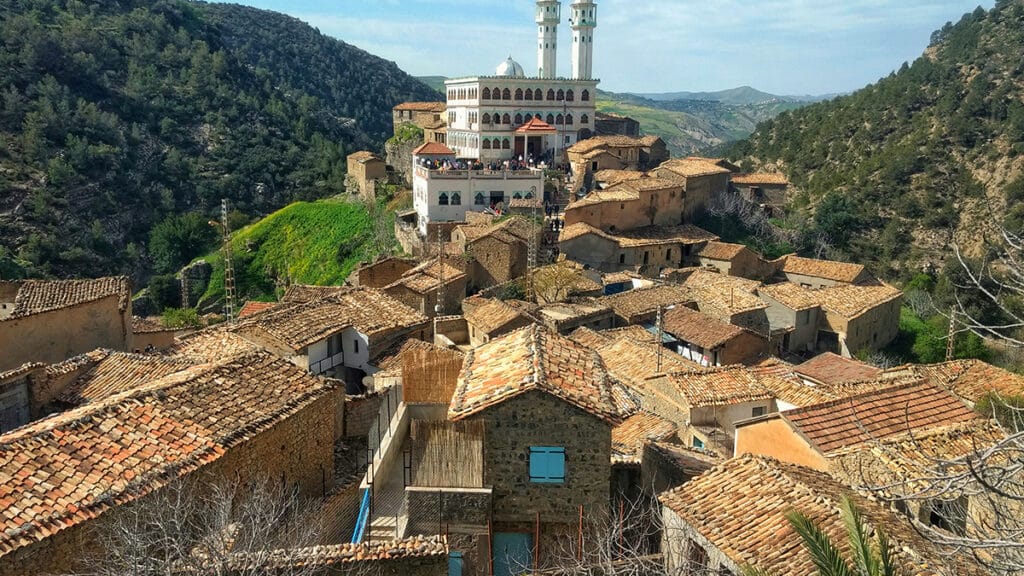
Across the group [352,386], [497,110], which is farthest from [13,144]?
[352,386]

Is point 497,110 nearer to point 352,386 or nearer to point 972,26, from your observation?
point 352,386

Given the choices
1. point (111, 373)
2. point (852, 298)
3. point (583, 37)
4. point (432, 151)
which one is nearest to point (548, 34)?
point (583, 37)

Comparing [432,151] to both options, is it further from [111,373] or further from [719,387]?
[111,373]

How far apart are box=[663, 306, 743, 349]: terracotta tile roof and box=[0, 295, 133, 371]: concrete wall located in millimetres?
18151

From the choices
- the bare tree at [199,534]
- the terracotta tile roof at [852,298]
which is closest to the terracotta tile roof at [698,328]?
the terracotta tile roof at [852,298]

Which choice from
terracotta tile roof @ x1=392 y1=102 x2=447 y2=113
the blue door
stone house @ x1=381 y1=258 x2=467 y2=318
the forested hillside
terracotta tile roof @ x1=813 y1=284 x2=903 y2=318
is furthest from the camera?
terracotta tile roof @ x1=392 y1=102 x2=447 y2=113

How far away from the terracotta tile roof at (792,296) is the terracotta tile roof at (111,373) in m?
26.0

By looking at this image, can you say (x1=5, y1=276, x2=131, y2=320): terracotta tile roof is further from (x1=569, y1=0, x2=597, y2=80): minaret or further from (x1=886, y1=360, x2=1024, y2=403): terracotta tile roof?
(x1=569, y1=0, x2=597, y2=80): minaret

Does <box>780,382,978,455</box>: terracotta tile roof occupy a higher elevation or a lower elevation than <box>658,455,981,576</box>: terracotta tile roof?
lower

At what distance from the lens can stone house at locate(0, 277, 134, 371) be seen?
53.3ft

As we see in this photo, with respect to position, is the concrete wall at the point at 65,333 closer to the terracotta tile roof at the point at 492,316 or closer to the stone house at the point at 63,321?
the stone house at the point at 63,321

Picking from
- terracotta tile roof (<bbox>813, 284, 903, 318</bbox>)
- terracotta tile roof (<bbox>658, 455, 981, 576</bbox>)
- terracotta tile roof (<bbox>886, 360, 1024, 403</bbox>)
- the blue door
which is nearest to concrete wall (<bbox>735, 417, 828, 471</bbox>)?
terracotta tile roof (<bbox>658, 455, 981, 576</bbox>)

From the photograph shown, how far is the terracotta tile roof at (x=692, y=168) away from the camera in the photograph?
1819 inches

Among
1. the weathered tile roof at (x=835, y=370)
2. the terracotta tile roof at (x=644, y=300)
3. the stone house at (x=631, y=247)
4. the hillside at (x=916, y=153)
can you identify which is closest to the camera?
the weathered tile roof at (x=835, y=370)
